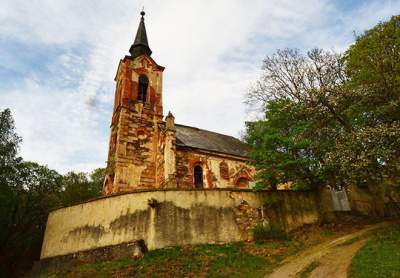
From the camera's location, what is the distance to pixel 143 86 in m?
28.2

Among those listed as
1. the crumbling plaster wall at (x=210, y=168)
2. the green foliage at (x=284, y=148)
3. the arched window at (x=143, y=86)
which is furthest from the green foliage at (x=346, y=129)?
the arched window at (x=143, y=86)

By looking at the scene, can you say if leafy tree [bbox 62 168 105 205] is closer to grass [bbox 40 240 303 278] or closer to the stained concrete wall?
the stained concrete wall

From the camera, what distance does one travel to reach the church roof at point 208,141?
2625cm

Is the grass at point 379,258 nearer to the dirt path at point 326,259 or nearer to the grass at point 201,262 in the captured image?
the dirt path at point 326,259

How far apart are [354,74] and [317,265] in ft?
35.8

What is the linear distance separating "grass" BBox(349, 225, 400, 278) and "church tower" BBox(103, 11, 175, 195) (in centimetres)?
1380

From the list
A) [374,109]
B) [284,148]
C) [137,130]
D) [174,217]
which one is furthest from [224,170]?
[374,109]

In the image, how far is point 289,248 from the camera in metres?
14.3

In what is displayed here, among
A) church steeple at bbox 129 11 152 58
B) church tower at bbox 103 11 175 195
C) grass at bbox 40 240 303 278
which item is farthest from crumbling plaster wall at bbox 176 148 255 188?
church steeple at bbox 129 11 152 58

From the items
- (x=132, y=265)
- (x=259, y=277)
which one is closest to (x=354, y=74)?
(x=259, y=277)

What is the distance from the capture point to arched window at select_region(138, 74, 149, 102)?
27.6 meters

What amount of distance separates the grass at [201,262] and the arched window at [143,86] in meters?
16.0

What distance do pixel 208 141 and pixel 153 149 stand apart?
19.4 ft

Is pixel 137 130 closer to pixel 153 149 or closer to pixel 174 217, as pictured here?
pixel 153 149
